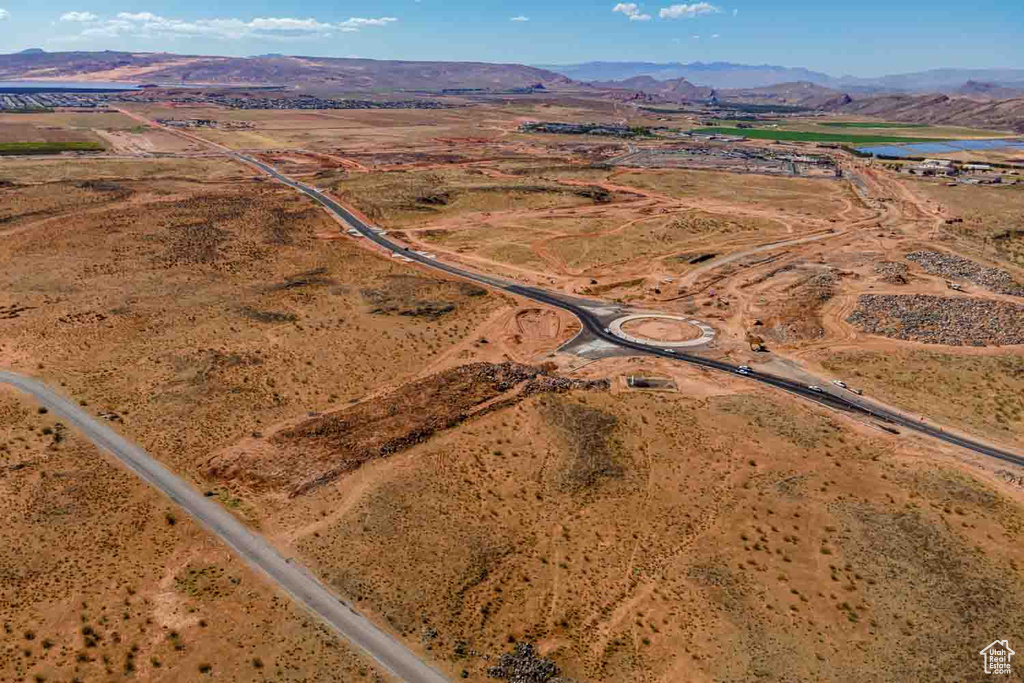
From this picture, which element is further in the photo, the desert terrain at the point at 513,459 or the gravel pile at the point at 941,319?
the gravel pile at the point at 941,319

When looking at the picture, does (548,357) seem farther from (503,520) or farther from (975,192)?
(975,192)

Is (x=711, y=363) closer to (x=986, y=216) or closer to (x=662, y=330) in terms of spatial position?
(x=662, y=330)

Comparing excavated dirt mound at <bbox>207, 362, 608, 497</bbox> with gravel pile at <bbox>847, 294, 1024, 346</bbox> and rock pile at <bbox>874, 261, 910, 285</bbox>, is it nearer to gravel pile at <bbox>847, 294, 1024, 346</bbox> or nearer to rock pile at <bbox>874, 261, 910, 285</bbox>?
gravel pile at <bbox>847, 294, 1024, 346</bbox>

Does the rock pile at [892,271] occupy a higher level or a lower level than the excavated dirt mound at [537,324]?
higher

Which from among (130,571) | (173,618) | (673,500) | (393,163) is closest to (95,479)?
(130,571)

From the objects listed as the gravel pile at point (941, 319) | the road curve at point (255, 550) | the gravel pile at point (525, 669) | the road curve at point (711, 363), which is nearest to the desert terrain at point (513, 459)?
the gravel pile at point (525, 669)

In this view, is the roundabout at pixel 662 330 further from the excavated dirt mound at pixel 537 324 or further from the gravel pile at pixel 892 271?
the gravel pile at pixel 892 271
